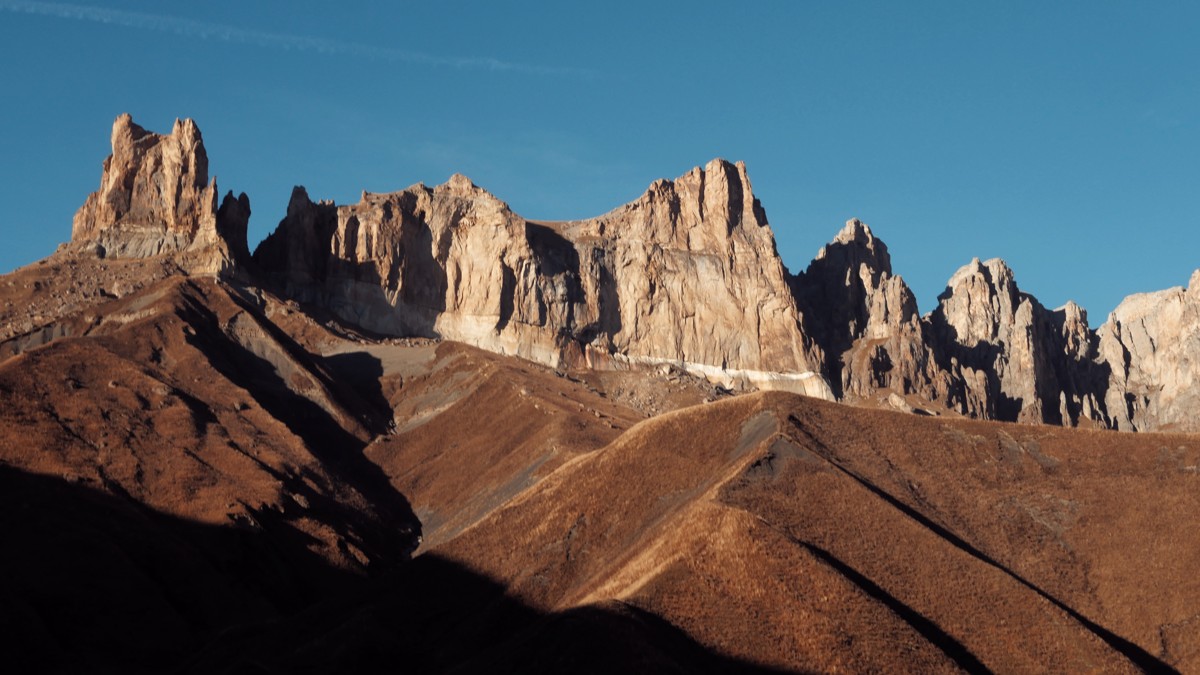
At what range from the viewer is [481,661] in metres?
69.1

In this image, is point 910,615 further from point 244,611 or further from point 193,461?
point 193,461

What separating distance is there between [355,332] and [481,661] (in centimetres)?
12915

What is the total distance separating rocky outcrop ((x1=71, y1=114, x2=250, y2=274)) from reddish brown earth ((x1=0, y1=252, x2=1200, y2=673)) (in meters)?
39.7

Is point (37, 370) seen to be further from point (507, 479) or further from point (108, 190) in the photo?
point (108, 190)

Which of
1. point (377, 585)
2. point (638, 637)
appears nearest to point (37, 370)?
point (377, 585)

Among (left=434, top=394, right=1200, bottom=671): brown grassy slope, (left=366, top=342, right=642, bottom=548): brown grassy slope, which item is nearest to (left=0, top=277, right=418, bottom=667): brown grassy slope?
(left=366, top=342, right=642, bottom=548): brown grassy slope

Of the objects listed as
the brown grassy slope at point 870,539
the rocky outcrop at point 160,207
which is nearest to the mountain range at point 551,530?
the brown grassy slope at point 870,539

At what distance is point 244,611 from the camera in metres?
105

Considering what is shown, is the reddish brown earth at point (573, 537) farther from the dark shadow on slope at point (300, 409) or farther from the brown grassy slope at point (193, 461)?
the dark shadow on slope at point (300, 409)

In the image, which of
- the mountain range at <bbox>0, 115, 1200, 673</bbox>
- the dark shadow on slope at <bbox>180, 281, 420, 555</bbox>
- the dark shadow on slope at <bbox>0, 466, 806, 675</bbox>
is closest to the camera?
the dark shadow on slope at <bbox>0, 466, 806, 675</bbox>

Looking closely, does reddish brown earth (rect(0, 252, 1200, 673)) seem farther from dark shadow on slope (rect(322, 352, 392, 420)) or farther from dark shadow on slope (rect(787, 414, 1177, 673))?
dark shadow on slope (rect(322, 352, 392, 420))

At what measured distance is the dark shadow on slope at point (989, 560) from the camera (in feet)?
243

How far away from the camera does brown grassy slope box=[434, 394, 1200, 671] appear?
69.0 metres

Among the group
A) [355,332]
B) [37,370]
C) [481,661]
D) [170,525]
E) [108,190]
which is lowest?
[481,661]
